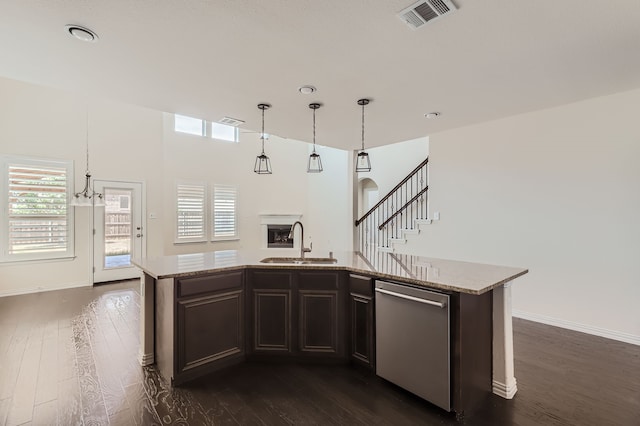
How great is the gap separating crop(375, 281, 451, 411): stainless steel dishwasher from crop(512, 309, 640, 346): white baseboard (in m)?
2.60

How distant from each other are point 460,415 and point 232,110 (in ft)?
12.0

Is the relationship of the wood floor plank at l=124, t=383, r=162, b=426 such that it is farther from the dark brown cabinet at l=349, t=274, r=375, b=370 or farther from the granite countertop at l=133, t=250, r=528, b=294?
the dark brown cabinet at l=349, t=274, r=375, b=370

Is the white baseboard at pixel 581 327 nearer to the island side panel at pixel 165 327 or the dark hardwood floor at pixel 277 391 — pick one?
the dark hardwood floor at pixel 277 391

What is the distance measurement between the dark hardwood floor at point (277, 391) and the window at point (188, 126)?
503 cm

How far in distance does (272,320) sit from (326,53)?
91.3 inches

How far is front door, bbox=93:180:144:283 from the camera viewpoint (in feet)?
19.4

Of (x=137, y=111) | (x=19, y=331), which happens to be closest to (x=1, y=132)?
(x=137, y=111)

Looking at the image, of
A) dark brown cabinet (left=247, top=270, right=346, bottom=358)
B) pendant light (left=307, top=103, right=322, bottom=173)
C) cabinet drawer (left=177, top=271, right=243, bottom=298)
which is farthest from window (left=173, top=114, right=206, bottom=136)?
dark brown cabinet (left=247, top=270, right=346, bottom=358)

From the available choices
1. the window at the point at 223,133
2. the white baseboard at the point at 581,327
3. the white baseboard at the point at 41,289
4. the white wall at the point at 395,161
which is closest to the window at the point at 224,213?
the window at the point at 223,133

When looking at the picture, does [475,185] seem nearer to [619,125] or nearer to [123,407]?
[619,125]

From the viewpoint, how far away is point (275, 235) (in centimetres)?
817

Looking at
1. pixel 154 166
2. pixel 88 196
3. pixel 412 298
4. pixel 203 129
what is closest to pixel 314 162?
pixel 412 298

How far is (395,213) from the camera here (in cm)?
634

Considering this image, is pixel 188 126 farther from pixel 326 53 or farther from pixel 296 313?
pixel 296 313
